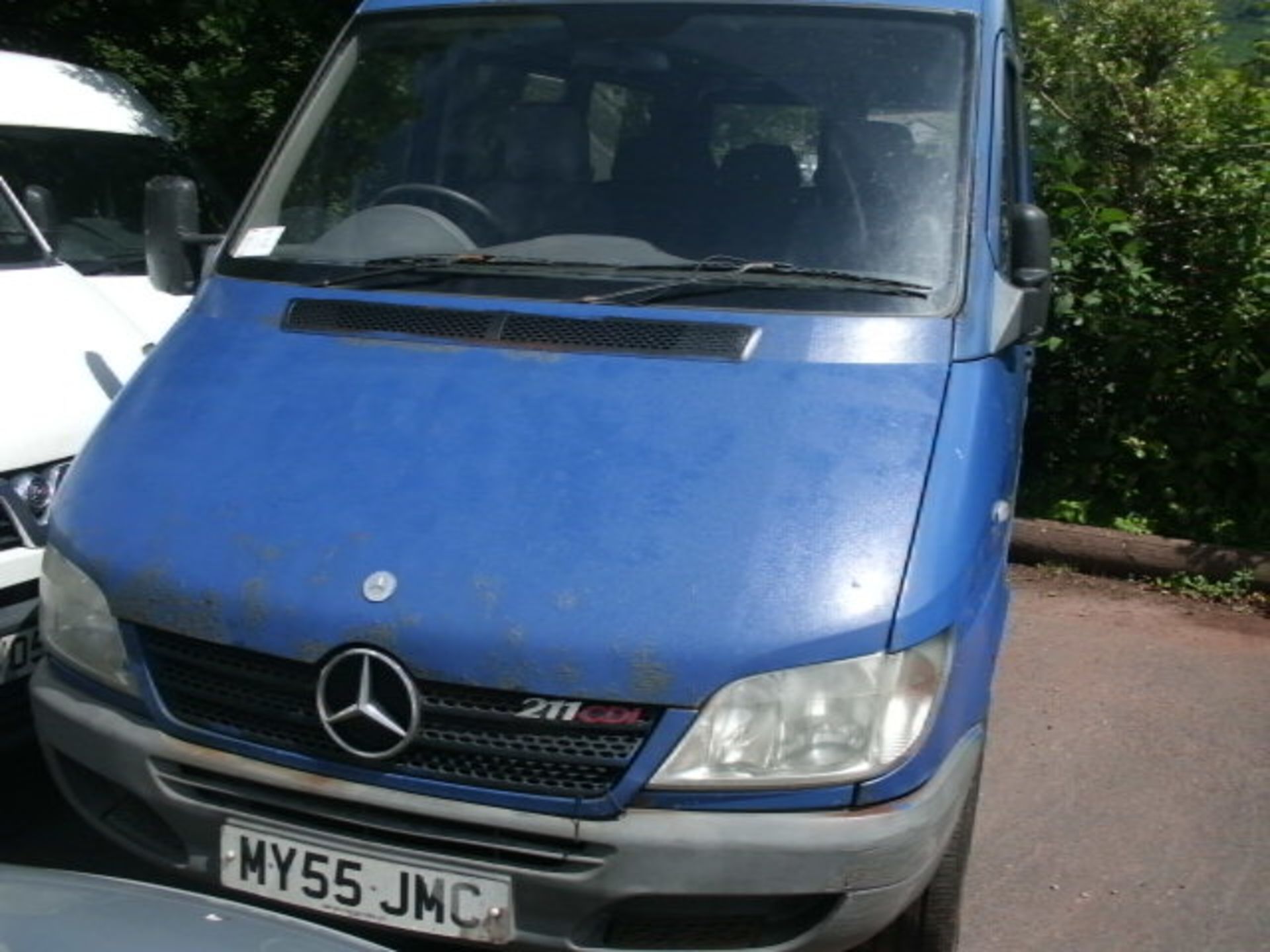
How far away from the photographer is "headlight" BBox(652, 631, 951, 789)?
9.21ft

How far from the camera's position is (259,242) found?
416cm

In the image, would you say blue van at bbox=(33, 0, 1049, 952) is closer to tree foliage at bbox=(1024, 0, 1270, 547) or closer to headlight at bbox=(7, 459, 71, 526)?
headlight at bbox=(7, 459, 71, 526)

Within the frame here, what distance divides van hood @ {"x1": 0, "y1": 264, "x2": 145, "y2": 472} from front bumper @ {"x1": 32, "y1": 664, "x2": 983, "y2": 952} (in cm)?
141

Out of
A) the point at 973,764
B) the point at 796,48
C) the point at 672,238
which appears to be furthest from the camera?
the point at 796,48

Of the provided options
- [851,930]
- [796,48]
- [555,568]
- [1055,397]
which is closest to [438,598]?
[555,568]

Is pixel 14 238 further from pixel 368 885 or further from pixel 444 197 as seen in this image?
pixel 368 885

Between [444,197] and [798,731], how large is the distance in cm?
194

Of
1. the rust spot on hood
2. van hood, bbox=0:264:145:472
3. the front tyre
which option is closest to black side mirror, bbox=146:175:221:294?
van hood, bbox=0:264:145:472

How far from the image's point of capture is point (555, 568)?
2.96 m

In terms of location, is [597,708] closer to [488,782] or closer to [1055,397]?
[488,782]

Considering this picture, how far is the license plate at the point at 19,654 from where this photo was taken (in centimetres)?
390

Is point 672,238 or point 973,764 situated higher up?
point 672,238

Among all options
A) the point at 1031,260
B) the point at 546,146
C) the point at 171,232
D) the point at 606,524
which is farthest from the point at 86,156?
the point at 606,524

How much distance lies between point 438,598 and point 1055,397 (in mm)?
4871
